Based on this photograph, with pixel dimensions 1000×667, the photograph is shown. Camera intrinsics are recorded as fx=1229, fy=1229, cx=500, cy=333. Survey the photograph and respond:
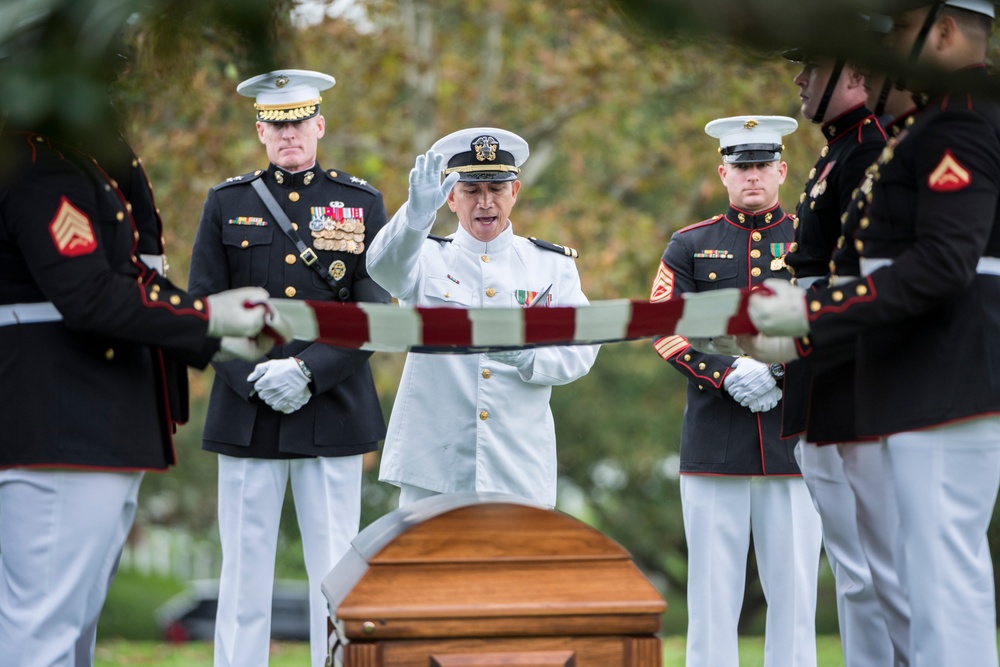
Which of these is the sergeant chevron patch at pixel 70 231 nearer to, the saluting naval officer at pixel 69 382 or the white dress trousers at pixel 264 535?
the saluting naval officer at pixel 69 382

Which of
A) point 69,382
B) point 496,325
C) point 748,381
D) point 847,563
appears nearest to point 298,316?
point 496,325

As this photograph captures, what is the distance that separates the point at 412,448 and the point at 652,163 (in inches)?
391

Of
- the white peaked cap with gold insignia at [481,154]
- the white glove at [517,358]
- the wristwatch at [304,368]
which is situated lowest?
the wristwatch at [304,368]

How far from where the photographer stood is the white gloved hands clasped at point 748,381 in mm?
4676

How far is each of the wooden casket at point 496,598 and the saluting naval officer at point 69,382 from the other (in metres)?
0.73

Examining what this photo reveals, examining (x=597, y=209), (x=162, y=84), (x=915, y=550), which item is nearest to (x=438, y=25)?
(x=597, y=209)

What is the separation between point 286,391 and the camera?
14.7ft

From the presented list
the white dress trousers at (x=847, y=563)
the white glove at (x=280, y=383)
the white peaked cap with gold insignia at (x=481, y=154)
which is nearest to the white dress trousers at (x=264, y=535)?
the white glove at (x=280, y=383)

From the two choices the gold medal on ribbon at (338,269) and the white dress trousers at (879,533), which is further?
the gold medal on ribbon at (338,269)

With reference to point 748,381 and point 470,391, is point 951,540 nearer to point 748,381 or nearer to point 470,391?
point 748,381

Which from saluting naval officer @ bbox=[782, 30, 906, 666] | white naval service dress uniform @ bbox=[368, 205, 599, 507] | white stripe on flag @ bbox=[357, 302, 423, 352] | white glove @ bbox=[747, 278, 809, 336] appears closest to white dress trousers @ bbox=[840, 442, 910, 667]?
saluting naval officer @ bbox=[782, 30, 906, 666]

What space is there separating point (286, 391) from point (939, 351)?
2.34 meters

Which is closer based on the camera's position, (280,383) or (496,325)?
(496,325)

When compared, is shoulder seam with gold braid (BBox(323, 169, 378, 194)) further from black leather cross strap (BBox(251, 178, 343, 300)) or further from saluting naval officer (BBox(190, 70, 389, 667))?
black leather cross strap (BBox(251, 178, 343, 300))
